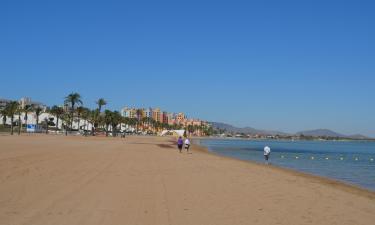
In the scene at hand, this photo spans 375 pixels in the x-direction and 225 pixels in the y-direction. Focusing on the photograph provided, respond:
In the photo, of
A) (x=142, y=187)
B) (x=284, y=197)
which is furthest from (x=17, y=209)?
(x=284, y=197)

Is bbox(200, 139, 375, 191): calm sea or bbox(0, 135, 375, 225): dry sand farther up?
bbox(0, 135, 375, 225): dry sand

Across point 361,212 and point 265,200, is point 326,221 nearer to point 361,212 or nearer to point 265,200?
point 361,212

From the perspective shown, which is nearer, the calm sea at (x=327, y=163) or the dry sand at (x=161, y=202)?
the dry sand at (x=161, y=202)

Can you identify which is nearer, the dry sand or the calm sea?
the dry sand

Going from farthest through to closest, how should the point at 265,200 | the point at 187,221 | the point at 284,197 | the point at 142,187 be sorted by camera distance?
the point at 142,187 → the point at 284,197 → the point at 265,200 → the point at 187,221

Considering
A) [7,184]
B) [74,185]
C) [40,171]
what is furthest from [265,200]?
[40,171]

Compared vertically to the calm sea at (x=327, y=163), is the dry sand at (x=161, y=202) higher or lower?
higher

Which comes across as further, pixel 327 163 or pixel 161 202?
pixel 327 163

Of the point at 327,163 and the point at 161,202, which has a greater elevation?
the point at 161,202

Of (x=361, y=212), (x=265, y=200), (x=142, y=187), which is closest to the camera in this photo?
(x=361, y=212)

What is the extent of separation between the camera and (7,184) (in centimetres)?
1422

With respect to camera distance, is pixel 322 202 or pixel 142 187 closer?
pixel 322 202

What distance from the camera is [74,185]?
48.4 ft

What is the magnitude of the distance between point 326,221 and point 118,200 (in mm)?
5246
